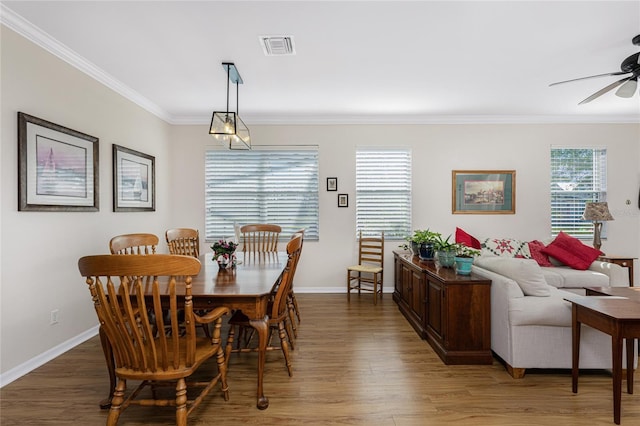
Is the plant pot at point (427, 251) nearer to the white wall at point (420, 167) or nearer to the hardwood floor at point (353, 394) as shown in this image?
the hardwood floor at point (353, 394)

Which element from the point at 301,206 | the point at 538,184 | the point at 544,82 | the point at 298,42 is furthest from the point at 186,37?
the point at 538,184

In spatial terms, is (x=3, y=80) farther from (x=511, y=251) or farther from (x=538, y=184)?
(x=538, y=184)

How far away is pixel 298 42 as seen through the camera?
266cm

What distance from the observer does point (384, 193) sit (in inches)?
194

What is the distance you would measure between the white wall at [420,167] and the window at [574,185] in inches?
5.7

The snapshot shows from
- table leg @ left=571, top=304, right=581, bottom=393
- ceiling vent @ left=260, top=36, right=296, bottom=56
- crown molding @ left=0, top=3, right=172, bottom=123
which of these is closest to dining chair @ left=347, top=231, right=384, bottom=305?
table leg @ left=571, top=304, right=581, bottom=393

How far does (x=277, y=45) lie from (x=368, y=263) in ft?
10.9

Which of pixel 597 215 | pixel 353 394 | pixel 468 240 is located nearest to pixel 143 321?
pixel 353 394

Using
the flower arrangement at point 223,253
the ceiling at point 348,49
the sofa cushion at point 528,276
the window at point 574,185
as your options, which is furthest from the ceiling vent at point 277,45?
the window at point 574,185

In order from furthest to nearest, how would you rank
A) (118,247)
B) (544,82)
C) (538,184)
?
(538,184)
(544,82)
(118,247)

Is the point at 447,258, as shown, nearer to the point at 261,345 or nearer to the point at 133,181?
the point at 261,345

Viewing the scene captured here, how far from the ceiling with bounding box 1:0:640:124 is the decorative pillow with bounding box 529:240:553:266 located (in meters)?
1.92

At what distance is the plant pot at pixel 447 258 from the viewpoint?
305cm

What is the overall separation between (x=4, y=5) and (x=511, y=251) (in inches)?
223
